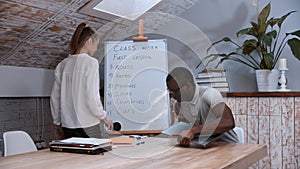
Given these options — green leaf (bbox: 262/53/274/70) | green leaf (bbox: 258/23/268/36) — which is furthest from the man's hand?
green leaf (bbox: 258/23/268/36)

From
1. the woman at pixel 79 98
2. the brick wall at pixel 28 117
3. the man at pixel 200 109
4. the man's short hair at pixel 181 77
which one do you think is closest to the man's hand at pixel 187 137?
the man at pixel 200 109

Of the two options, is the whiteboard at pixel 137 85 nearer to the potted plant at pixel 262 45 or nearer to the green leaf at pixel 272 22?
the potted plant at pixel 262 45

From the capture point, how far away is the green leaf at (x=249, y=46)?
3.17 m

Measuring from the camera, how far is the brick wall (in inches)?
135

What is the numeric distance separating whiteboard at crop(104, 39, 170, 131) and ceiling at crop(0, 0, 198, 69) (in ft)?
1.04

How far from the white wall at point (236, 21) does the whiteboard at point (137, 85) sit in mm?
521

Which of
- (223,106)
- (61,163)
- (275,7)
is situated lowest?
(61,163)

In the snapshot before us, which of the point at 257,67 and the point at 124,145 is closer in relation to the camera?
the point at 124,145

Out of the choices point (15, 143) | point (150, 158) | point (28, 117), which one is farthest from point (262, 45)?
point (28, 117)

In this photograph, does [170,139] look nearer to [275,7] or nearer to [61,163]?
[61,163]

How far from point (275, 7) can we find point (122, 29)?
5.33 feet

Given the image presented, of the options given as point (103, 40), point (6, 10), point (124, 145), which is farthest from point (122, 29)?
point (124, 145)

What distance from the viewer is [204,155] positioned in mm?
1736

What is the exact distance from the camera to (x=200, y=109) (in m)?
2.13
